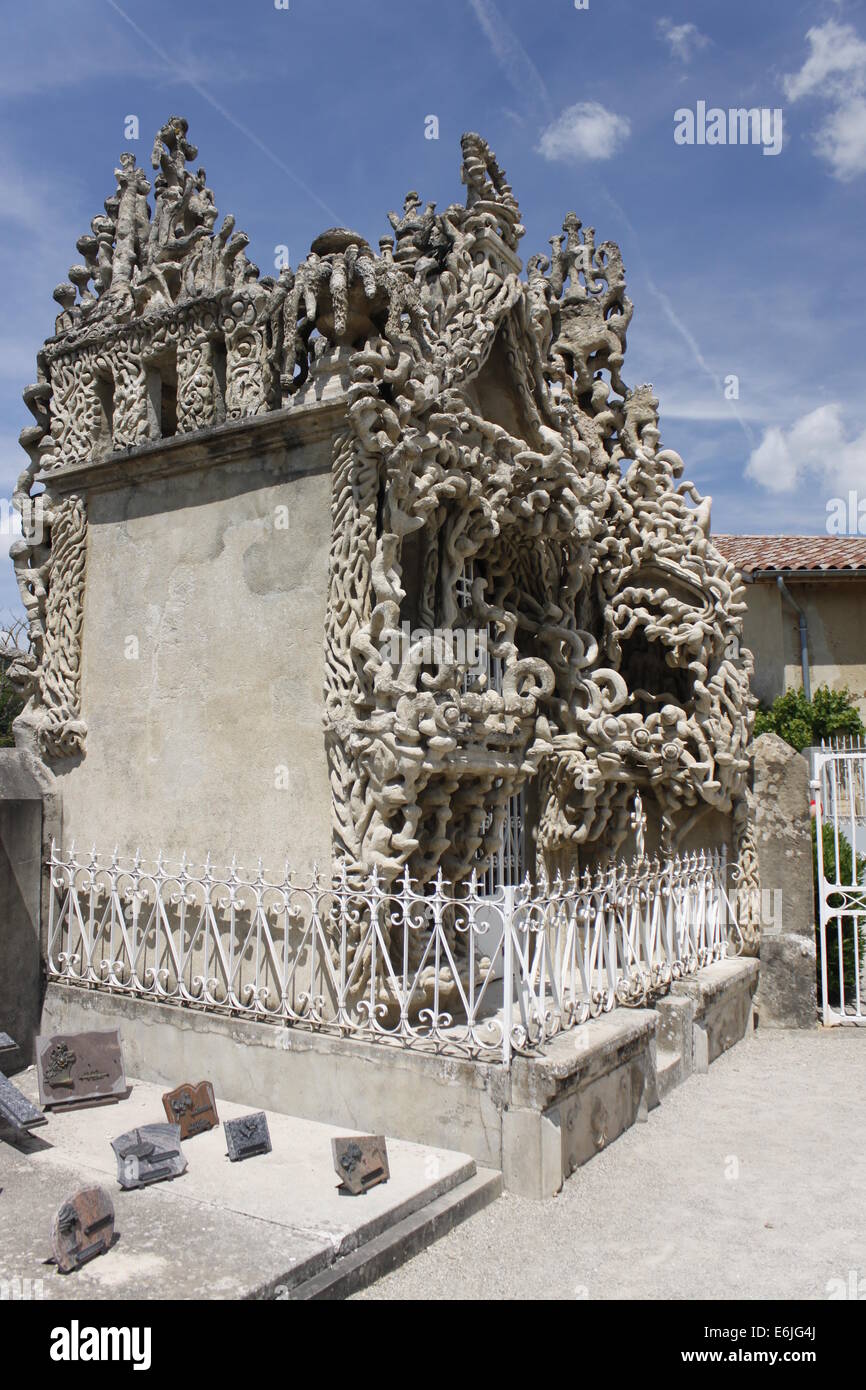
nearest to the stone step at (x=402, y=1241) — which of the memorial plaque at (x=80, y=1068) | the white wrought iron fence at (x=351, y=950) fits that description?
the white wrought iron fence at (x=351, y=950)

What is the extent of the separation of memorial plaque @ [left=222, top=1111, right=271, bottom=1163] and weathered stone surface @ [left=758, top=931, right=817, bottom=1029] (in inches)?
231

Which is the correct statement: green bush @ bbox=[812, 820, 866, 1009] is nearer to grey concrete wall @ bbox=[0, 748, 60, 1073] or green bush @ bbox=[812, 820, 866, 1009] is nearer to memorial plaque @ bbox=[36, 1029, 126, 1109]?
memorial plaque @ bbox=[36, 1029, 126, 1109]

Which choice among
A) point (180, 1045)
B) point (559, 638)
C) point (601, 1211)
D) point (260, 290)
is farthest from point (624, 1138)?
point (260, 290)

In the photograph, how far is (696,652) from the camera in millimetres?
9602

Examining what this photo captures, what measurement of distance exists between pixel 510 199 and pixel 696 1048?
6.96m

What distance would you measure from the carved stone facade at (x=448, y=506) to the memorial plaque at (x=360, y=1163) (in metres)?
1.64

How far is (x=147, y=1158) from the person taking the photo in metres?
5.15

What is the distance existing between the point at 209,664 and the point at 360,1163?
3739 millimetres

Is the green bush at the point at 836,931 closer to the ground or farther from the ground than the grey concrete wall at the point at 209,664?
closer to the ground

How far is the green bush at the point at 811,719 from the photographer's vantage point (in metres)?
17.9

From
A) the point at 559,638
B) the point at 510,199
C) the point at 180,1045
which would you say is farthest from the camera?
the point at 559,638

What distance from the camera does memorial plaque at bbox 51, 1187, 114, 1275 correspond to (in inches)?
163

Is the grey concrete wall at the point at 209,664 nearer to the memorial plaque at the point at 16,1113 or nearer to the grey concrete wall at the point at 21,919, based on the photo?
the grey concrete wall at the point at 21,919
